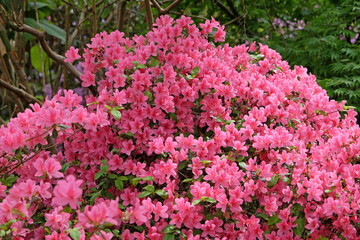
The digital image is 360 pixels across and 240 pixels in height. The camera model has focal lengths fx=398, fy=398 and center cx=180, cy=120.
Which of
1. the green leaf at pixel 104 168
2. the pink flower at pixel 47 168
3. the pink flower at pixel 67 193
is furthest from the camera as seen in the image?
the green leaf at pixel 104 168

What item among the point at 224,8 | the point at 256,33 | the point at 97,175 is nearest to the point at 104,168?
the point at 97,175

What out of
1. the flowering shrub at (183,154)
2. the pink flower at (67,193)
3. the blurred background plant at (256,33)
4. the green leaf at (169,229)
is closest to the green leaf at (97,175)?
the flowering shrub at (183,154)

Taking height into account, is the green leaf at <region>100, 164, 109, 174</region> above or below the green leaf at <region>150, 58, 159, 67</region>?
below

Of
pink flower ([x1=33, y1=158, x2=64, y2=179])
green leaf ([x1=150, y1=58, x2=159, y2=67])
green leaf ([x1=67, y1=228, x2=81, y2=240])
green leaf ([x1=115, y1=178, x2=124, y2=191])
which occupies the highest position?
green leaf ([x1=150, y1=58, x2=159, y2=67])

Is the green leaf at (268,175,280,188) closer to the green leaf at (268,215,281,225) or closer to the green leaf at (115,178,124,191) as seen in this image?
the green leaf at (268,215,281,225)

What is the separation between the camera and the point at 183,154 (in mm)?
1602

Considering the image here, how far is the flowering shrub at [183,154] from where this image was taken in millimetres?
1507

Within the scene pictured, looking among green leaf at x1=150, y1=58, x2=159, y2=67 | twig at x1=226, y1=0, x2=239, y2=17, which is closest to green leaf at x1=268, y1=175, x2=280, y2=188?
green leaf at x1=150, y1=58, x2=159, y2=67

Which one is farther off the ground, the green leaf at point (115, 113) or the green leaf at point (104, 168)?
the green leaf at point (115, 113)

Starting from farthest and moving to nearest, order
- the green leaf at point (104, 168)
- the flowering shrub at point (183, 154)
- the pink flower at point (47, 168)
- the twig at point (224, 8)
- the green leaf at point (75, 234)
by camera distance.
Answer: the twig at point (224, 8) → the green leaf at point (104, 168) → the flowering shrub at point (183, 154) → the pink flower at point (47, 168) → the green leaf at point (75, 234)

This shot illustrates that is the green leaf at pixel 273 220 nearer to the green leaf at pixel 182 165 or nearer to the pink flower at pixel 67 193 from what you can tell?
the green leaf at pixel 182 165

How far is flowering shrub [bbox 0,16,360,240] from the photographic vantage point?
151 cm


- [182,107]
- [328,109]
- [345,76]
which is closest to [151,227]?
[182,107]

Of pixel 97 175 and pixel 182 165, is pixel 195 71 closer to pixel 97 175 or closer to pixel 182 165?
pixel 182 165
